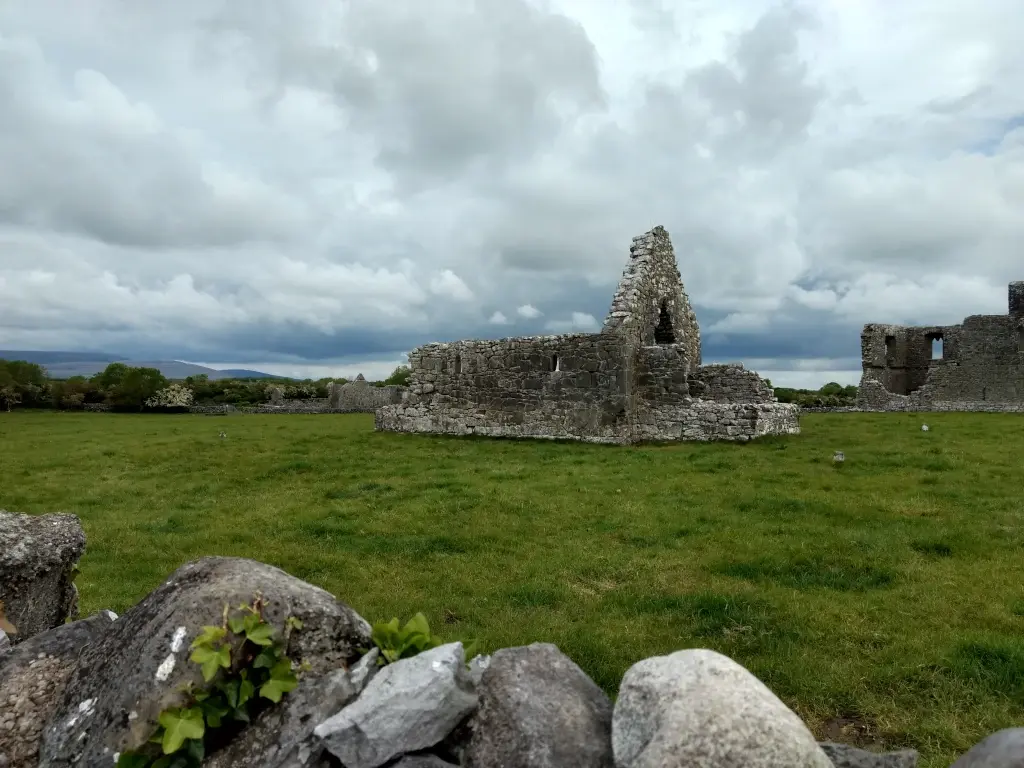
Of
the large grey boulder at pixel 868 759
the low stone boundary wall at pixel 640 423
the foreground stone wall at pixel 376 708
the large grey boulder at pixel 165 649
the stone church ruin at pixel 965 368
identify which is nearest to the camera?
the foreground stone wall at pixel 376 708

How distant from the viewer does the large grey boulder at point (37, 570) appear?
183 inches

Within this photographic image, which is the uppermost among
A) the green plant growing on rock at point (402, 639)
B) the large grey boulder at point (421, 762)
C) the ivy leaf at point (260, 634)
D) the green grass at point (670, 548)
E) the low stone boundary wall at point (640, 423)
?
the low stone boundary wall at point (640, 423)

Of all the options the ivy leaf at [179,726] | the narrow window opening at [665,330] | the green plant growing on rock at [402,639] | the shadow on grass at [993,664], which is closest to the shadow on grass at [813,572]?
the shadow on grass at [993,664]

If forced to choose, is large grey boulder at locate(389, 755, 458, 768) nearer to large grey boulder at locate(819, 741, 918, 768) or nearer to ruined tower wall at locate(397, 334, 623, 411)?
large grey boulder at locate(819, 741, 918, 768)

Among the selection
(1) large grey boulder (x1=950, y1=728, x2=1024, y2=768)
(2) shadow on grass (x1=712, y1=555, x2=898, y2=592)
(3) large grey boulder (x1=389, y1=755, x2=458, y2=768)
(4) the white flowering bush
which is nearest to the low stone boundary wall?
(2) shadow on grass (x1=712, y1=555, x2=898, y2=592)

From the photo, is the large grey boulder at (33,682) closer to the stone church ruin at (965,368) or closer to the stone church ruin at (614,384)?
the stone church ruin at (614,384)

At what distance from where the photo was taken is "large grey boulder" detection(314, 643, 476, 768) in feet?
9.46

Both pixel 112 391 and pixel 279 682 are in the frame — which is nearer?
pixel 279 682

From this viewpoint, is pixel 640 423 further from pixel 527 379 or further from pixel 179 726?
pixel 179 726

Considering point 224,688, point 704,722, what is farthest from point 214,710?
point 704,722

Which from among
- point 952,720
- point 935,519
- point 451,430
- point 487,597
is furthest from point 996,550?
point 451,430

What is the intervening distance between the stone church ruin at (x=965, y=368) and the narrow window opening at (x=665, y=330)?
20.3 m

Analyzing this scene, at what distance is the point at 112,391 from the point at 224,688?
55.3 metres

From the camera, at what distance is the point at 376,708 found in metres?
2.93
